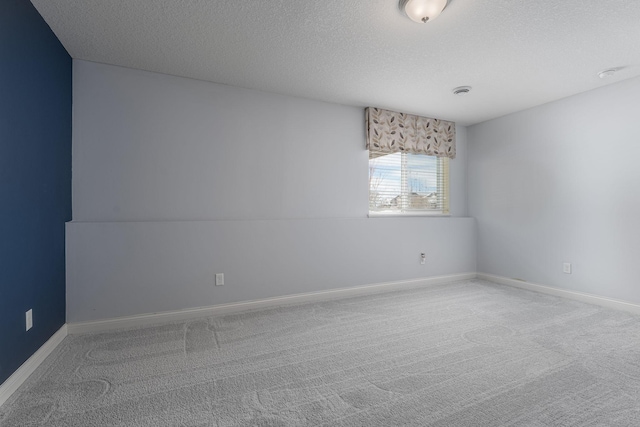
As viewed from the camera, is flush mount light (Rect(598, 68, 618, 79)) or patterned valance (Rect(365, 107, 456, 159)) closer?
flush mount light (Rect(598, 68, 618, 79))

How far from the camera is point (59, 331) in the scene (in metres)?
2.40

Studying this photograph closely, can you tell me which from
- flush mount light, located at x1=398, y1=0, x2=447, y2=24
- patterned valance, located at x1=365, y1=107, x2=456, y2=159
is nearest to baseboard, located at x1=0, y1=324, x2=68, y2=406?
flush mount light, located at x1=398, y1=0, x2=447, y2=24

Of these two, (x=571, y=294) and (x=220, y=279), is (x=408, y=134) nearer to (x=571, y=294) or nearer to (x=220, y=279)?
(x=571, y=294)

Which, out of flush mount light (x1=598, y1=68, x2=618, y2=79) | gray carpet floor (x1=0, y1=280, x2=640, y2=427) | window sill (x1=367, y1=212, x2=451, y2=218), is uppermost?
flush mount light (x1=598, y1=68, x2=618, y2=79)

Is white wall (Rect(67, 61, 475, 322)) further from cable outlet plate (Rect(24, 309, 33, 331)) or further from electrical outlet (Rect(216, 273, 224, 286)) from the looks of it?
cable outlet plate (Rect(24, 309, 33, 331))

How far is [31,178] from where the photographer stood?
1.99m

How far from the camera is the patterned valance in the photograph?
3.98 metres

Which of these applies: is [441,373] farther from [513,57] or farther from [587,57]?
[587,57]

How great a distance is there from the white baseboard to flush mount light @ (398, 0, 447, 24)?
2.77 m

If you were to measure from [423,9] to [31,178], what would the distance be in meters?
2.75

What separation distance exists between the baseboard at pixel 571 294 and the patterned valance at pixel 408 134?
1.91 meters

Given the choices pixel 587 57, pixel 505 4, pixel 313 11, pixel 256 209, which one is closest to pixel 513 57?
pixel 587 57

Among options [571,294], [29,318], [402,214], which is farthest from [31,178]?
[571,294]

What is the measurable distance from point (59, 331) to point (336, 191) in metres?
2.90
